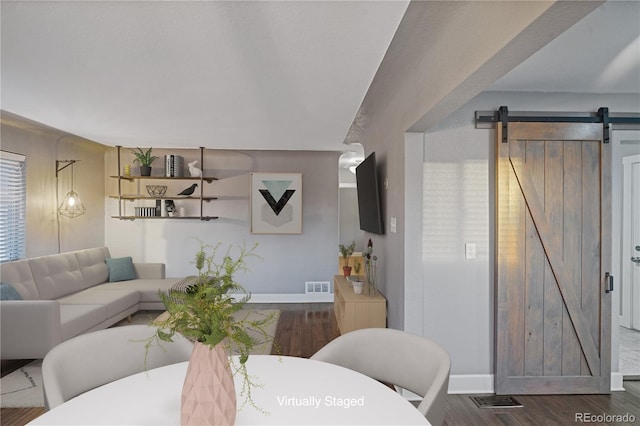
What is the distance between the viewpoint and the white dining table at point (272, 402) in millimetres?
1041

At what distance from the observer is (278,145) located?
5074mm

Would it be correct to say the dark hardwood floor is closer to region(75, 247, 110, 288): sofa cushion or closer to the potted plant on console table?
the potted plant on console table

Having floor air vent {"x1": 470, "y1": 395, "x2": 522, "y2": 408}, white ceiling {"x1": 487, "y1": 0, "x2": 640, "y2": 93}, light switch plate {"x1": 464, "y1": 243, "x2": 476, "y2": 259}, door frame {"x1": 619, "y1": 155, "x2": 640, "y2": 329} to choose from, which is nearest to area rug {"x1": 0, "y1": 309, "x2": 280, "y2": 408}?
light switch plate {"x1": 464, "y1": 243, "x2": 476, "y2": 259}

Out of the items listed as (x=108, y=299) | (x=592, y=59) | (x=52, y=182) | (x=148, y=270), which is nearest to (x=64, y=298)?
(x=108, y=299)

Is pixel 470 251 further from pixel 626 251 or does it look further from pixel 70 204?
pixel 70 204

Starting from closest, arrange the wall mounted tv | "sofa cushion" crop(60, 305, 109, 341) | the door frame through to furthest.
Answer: "sofa cushion" crop(60, 305, 109, 341), the wall mounted tv, the door frame

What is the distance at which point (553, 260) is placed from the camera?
2719 mm

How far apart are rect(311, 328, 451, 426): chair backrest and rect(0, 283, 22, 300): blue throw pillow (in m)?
2.97

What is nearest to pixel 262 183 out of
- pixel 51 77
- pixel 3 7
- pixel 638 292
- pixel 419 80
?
pixel 51 77

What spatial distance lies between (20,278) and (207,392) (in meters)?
3.64

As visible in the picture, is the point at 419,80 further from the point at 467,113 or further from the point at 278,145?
the point at 278,145

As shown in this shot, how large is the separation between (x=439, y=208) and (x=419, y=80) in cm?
98

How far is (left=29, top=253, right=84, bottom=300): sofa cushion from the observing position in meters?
3.69

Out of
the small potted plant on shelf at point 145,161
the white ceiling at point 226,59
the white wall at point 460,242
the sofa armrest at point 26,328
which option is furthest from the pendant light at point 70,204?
the white wall at point 460,242
